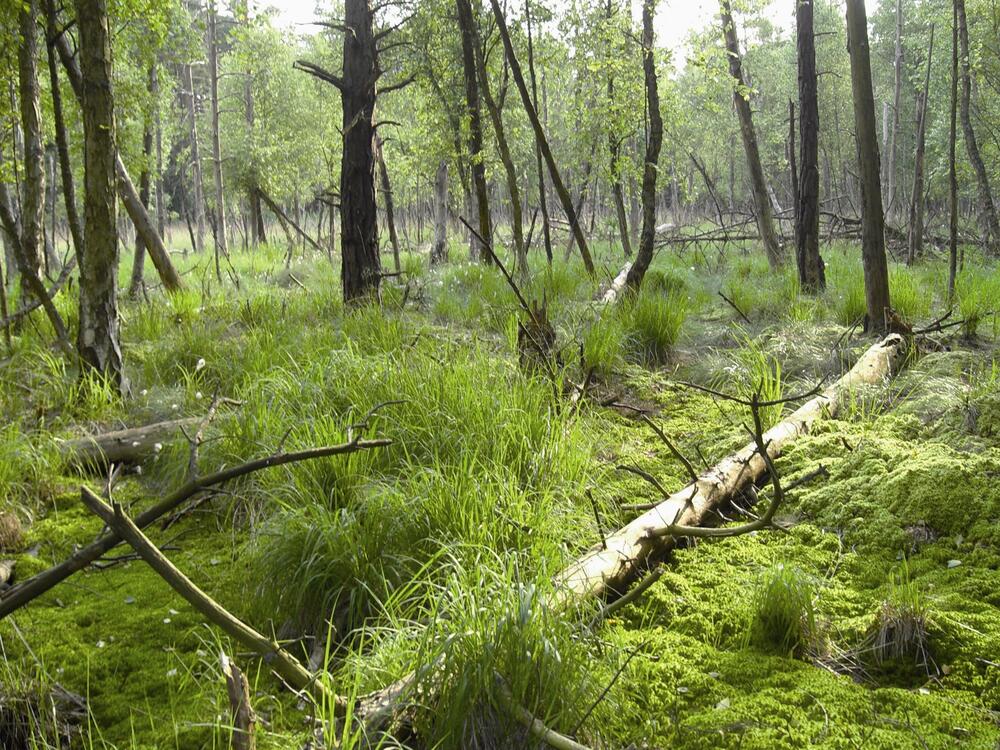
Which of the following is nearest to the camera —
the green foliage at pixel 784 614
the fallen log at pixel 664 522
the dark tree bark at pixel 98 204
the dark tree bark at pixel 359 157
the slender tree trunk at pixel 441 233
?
the green foliage at pixel 784 614

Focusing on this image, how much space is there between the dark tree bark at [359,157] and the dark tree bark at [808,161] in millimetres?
5076

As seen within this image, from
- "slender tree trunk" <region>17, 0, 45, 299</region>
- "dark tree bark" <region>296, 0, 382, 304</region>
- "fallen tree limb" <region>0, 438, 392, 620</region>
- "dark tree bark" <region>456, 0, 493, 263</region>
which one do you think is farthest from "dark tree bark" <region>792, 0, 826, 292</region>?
"fallen tree limb" <region>0, 438, 392, 620</region>

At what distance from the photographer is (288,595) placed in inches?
107

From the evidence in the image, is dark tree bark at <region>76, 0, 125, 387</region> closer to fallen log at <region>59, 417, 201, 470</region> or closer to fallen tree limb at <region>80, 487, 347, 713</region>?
fallen log at <region>59, 417, 201, 470</region>

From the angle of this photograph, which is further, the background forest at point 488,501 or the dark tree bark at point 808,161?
the dark tree bark at point 808,161

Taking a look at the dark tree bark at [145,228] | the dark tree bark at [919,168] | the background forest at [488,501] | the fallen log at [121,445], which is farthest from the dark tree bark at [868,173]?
the dark tree bark at [145,228]

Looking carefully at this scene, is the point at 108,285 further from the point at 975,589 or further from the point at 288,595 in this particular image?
the point at 975,589

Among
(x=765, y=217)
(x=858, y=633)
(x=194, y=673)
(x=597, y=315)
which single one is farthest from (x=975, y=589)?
(x=765, y=217)

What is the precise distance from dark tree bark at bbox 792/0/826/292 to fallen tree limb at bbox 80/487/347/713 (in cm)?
798

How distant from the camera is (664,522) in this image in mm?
3025

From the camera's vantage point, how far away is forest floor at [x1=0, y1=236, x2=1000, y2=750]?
202 cm

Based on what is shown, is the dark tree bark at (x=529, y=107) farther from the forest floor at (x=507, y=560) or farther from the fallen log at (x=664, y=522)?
the fallen log at (x=664, y=522)

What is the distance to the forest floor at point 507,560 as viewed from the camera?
2021 mm

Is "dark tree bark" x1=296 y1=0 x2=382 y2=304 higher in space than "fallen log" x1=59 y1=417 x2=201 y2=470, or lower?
higher
